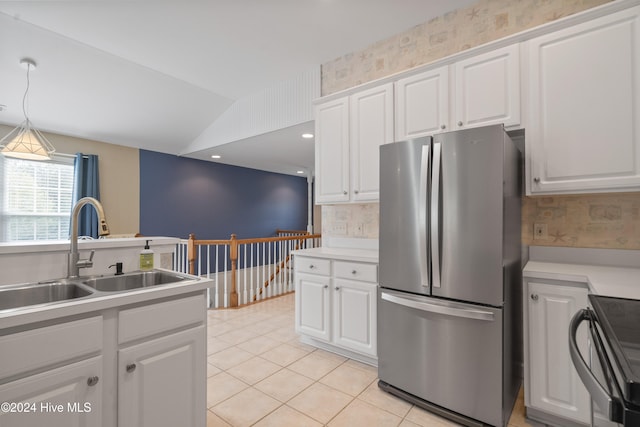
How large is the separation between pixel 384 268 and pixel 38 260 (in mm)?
1949

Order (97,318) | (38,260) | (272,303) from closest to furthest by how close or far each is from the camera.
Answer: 1. (97,318)
2. (38,260)
3. (272,303)

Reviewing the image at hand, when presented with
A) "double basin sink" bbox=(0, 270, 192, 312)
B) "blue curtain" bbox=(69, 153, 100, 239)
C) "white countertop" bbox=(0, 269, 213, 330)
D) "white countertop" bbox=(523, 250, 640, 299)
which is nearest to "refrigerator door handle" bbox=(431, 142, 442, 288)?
"white countertop" bbox=(523, 250, 640, 299)

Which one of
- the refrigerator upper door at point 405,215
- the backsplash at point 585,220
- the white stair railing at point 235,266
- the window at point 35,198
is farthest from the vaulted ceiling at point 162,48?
the backsplash at point 585,220

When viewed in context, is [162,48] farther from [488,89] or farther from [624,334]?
[624,334]

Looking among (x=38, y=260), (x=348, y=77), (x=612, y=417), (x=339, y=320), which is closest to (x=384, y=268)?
(x=339, y=320)

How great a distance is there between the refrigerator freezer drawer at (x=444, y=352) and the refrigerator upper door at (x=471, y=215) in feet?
0.39

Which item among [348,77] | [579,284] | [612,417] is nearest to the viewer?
[612,417]

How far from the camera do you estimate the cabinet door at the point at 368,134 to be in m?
2.56

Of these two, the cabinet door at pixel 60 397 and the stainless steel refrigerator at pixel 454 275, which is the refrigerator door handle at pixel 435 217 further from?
the cabinet door at pixel 60 397

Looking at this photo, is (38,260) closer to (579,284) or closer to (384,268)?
(384,268)

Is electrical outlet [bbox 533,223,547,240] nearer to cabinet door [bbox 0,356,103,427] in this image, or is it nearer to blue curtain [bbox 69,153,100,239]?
cabinet door [bbox 0,356,103,427]

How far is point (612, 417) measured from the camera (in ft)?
1.89

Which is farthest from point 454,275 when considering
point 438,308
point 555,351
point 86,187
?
point 86,187

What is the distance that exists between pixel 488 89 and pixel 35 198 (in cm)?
556
